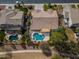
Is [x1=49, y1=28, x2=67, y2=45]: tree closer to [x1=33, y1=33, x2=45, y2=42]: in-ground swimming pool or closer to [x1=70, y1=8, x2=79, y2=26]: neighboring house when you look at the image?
[x1=33, y1=33, x2=45, y2=42]: in-ground swimming pool

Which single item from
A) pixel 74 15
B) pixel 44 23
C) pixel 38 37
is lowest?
pixel 38 37

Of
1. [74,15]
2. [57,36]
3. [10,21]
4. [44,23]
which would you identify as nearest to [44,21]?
[44,23]

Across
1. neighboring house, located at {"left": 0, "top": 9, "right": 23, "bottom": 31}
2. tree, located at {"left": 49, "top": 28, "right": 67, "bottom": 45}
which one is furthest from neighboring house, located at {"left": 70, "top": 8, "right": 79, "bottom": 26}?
neighboring house, located at {"left": 0, "top": 9, "right": 23, "bottom": 31}

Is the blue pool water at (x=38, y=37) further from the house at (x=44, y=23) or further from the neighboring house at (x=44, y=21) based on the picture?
the neighboring house at (x=44, y=21)

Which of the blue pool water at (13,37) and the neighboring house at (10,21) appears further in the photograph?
the neighboring house at (10,21)

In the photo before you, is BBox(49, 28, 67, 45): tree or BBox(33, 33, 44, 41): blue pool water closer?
BBox(49, 28, 67, 45): tree

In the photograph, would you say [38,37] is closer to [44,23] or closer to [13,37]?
[44,23]

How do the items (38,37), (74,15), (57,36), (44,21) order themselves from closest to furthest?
1. (57,36)
2. (38,37)
3. (44,21)
4. (74,15)

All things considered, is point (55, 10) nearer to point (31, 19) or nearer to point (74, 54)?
point (31, 19)

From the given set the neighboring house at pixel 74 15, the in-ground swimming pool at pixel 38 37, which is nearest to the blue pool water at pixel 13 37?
the in-ground swimming pool at pixel 38 37

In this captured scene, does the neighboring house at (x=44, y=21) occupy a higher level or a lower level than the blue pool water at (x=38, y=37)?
higher
